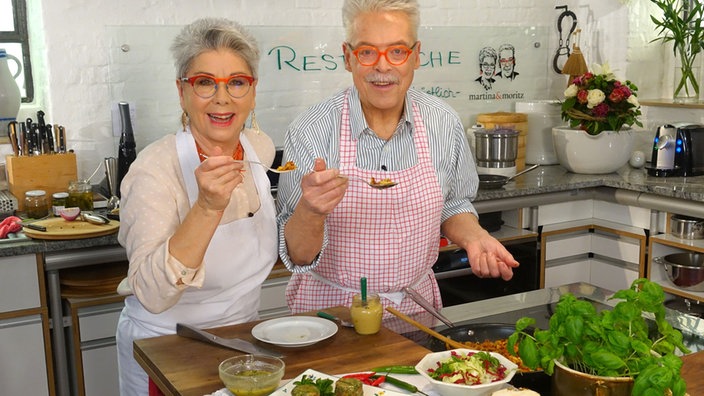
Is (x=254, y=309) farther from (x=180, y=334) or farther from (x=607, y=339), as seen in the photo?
(x=607, y=339)

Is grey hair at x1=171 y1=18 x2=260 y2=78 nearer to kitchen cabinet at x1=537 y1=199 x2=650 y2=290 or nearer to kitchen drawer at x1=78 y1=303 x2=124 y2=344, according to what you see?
kitchen drawer at x1=78 y1=303 x2=124 y2=344

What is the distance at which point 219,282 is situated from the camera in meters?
2.23

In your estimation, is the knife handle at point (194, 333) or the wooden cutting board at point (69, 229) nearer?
the knife handle at point (194, 333)

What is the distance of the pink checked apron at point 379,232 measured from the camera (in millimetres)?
2449

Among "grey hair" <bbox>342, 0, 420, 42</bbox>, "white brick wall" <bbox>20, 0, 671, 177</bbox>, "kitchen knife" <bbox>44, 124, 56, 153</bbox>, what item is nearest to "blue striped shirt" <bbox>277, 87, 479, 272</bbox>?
"grey hair" <bbox>342, 0, 420, 42</bbox>

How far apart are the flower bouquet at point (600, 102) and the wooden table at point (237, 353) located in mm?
2843

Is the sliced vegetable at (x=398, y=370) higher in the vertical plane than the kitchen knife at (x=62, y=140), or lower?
lower

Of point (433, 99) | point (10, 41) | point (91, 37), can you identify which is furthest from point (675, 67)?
point (10, 41)

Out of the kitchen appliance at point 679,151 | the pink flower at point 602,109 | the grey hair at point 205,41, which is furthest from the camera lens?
the pink flower at point 602,109

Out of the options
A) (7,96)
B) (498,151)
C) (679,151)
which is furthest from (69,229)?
(679,151)

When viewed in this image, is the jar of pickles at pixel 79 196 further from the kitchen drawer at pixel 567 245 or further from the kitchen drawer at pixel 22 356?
the kitchen drawer at pixel 567 245

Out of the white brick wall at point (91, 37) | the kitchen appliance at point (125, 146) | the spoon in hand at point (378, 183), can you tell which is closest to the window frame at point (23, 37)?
the white brick wall at point (91, 37)

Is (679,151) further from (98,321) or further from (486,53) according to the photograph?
(98,321)

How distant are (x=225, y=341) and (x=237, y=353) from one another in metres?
0.05
